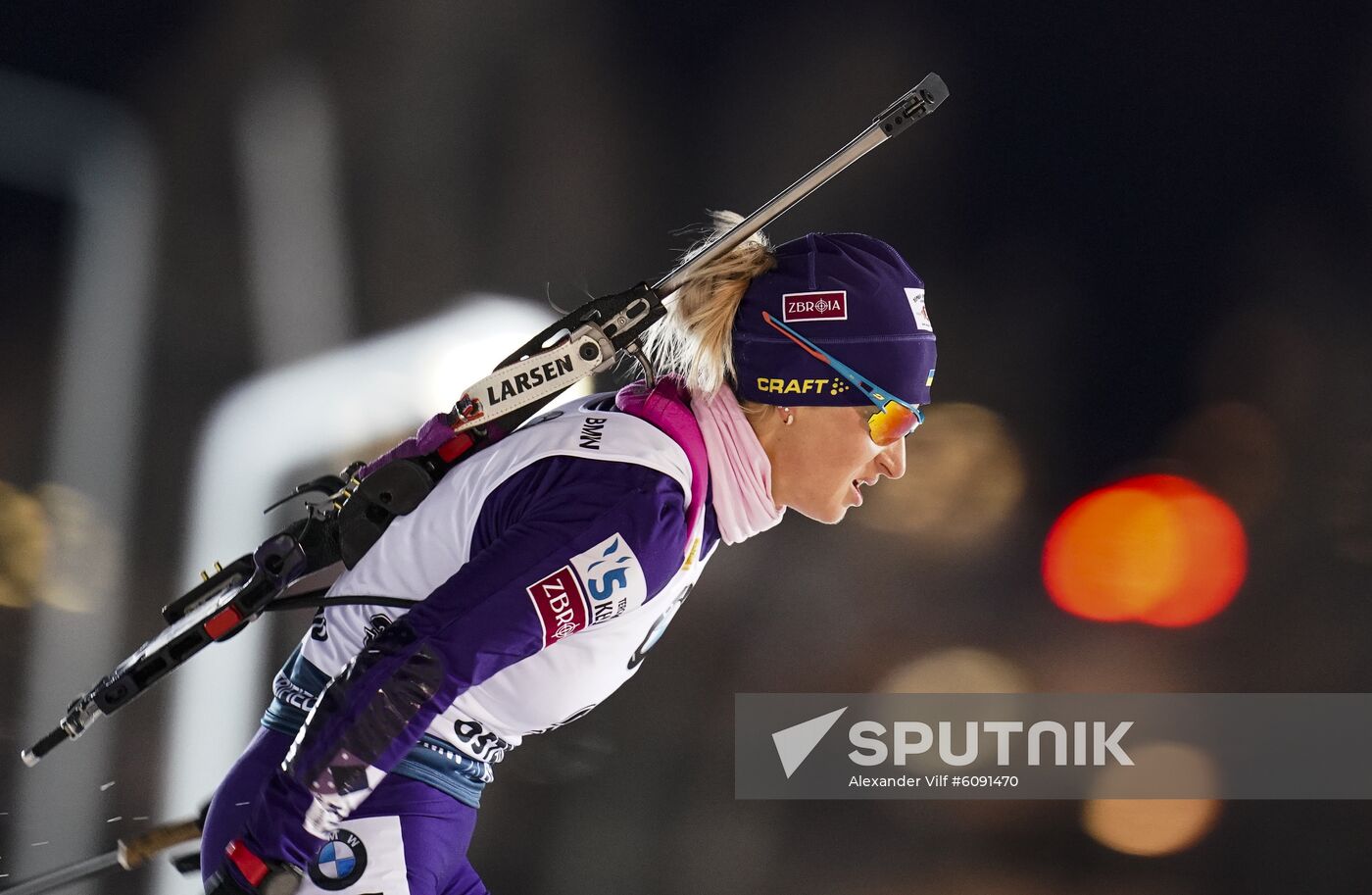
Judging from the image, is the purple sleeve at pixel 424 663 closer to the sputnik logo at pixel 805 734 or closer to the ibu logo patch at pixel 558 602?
the ibu logo patch at pixel 558 602

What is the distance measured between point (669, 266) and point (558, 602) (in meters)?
1.61

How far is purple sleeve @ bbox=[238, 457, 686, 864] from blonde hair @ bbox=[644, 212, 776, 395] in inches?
11.3

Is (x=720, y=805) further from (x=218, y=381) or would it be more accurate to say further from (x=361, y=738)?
(x=361, y=738)

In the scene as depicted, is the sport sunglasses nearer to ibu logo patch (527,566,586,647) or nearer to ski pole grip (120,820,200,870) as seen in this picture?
ibu logo patch (527,566,586,647)

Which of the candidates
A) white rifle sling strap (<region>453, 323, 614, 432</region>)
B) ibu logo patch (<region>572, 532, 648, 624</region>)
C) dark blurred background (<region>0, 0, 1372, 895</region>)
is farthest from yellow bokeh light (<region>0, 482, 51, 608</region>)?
ibu logo patch (<region>572, 532, 648, 624</region>)

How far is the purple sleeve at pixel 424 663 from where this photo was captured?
831mm

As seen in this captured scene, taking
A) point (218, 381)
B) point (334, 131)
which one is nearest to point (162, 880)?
point (218, 381)

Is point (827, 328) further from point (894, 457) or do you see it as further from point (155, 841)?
point (155, 841)

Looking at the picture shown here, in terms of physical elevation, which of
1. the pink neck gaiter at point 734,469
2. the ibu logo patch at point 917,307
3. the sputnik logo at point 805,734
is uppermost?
the sputnik logo at point 805,734

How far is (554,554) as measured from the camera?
87 centimetres

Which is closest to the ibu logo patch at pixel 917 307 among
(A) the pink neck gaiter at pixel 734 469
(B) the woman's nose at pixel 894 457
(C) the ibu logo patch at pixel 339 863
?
(B) the woman's nose at pixel 894 457

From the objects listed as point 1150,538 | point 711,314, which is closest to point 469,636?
point 711,314

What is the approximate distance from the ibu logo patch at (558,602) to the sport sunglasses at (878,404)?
40 centimetres

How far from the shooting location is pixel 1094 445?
2.34 meters
